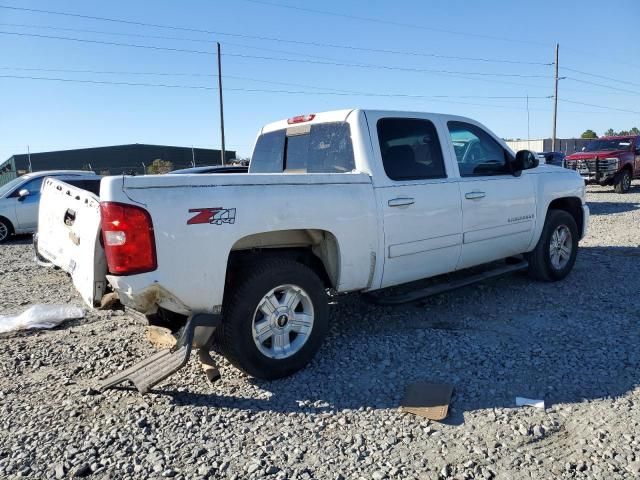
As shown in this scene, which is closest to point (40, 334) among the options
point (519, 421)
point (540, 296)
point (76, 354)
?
point (76, 354)

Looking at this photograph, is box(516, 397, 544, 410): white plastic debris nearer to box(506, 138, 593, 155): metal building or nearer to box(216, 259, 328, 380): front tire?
box(216, 259, 328, 380): front tire

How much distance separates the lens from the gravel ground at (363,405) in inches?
113

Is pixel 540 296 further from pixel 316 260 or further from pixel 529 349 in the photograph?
pixel 316 260

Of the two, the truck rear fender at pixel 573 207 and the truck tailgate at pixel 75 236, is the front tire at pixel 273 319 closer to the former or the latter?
the truck tailgate at pixel 75 236

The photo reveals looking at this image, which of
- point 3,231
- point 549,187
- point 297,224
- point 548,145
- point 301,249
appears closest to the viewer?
point 297,224

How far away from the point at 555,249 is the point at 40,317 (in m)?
5.90

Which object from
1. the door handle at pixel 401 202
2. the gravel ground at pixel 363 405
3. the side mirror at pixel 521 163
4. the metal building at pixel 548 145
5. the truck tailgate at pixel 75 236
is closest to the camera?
the gravel ground at pixel 363 405

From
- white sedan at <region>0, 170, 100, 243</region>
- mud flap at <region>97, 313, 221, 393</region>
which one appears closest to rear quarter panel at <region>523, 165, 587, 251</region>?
mud flap at <region>97, 313, 221, 393</region>

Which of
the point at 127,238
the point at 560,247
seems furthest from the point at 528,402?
the point at 560,247

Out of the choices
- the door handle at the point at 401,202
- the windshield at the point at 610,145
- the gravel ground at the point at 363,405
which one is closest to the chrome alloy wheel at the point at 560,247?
the gravel ground at the point at 363,405

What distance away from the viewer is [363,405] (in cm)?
353

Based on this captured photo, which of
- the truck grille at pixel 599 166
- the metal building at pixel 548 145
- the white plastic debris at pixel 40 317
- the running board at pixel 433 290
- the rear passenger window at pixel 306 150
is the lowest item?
the white plastic debris at pixel 40 317

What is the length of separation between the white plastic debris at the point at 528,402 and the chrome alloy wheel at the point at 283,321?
1558 millimetres

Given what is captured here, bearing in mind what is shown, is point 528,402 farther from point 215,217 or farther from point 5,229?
point 5,229
